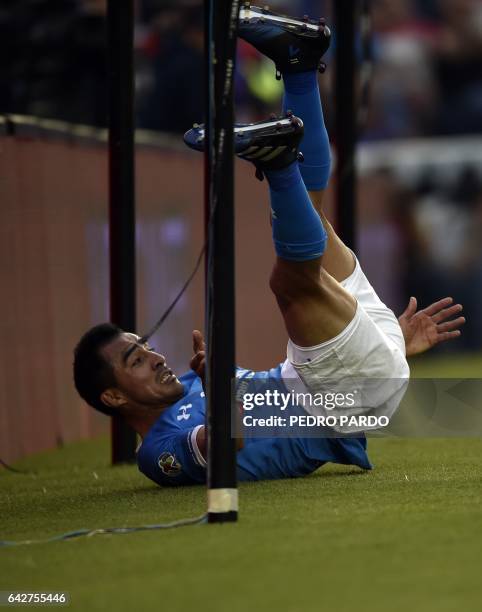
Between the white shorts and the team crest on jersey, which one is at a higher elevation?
the white shorts

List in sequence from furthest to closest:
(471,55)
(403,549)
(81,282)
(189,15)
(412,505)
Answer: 1. (471,55)
2. (189,15)
3. (81,282)
4. (412,505)
5. (403,549)

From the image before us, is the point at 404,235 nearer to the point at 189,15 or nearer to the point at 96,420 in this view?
the point at 189,15

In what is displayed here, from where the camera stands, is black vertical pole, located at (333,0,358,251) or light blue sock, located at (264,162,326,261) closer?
light blue sock, located at (264,162,326,261)

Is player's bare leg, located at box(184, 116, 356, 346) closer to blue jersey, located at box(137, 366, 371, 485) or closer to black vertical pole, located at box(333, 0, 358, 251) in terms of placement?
blue jersey, located at box(137, 366, 371, 485)

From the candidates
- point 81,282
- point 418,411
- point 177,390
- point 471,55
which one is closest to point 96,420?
point 81,282

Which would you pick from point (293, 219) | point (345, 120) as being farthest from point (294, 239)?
point (345, 120)

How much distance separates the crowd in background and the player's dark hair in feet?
10.2

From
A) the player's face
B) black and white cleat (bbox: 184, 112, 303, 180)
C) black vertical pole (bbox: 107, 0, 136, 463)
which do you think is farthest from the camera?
black vertical pole (bbox: 107, 0, 136, 463)

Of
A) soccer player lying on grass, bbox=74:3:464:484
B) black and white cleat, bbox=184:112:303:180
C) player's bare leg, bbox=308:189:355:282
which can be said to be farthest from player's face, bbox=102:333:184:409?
black and white cleat, bbox=184:112:303:180

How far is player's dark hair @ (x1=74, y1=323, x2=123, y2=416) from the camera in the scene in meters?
4.60

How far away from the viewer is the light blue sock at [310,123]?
4504mm

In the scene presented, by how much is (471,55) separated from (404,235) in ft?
7.17

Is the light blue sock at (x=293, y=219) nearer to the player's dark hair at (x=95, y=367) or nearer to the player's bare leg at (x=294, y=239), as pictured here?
the player's bare leg at (x=294, y=239)

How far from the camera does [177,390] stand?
4523mm
